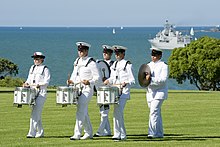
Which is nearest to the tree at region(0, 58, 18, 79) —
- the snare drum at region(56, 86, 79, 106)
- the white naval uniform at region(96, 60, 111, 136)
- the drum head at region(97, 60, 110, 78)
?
the white naval uniform at region(96, 60, 111, 136)

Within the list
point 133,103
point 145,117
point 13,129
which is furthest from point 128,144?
point 133,103

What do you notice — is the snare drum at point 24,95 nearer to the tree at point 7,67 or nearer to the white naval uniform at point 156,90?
the white naval uniform at point 156,90

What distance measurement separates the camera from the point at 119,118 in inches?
715

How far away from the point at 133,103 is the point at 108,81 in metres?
A: 14.9

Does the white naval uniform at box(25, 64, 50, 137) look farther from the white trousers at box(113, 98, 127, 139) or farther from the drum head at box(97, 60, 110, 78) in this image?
the white trousers at box(113, 98, 127, 139)

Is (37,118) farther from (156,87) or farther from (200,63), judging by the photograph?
(200,63)

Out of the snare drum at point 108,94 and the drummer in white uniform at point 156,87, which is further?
the drummer in white uniform at point 156,87

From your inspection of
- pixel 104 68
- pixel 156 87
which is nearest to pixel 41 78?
pixel 104 68

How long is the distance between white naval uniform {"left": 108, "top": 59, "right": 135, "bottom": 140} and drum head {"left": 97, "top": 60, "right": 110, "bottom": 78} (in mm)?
284

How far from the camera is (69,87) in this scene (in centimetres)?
1764

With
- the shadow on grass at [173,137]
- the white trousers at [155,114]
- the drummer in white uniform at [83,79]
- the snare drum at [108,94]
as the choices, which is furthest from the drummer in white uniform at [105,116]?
the snare drum at [108,94]

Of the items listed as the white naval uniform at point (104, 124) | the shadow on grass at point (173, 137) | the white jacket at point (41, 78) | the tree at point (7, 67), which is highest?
the tree at point (7, 67)

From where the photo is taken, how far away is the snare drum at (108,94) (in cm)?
1759

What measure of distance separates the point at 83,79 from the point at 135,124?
5.54 meters
